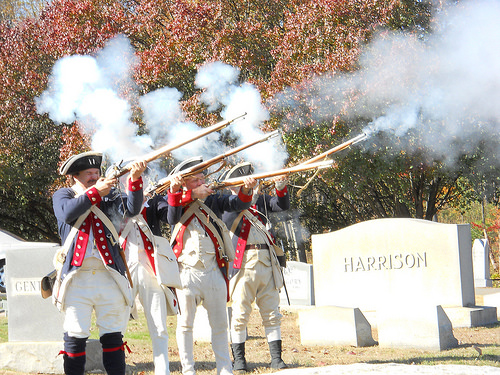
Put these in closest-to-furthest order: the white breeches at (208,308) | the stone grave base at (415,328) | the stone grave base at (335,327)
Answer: the white breeches at (208,308)
the stone grave base at (415,328)
the stone grave base at (335,327)

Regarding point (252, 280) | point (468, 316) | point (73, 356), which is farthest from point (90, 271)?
point (468, 316)

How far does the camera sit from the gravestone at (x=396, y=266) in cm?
1045

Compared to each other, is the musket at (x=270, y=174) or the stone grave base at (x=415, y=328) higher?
the musket at (x=270, y=174)

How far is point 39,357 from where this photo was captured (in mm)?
7176

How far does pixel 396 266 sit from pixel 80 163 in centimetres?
664

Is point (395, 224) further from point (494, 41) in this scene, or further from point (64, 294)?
point (64, 294)

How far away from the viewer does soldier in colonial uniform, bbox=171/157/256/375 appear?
20.6 ft

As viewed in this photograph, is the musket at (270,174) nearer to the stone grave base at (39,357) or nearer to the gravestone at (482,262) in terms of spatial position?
the stone grave base at (39,357)

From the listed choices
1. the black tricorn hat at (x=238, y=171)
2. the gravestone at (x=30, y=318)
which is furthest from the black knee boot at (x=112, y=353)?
the black tricorn hat at (x=238, y=171)

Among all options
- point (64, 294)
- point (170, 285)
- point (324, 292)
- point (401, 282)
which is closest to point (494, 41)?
point (401, 282)

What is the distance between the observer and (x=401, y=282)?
10.9 metres

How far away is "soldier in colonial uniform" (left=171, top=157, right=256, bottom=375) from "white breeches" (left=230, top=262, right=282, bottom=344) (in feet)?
2.26

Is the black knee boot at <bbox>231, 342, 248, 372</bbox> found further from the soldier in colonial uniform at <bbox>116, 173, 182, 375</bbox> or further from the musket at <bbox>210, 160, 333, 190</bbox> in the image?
the musket at <bbox>210, 160, 333, 190</bbox>

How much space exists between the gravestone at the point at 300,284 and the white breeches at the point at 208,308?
7432 millimetres
